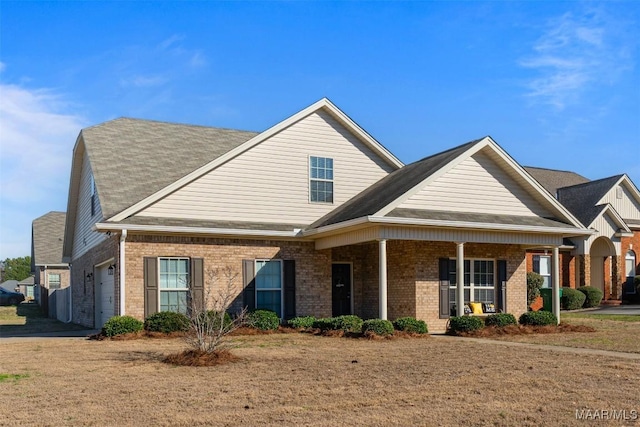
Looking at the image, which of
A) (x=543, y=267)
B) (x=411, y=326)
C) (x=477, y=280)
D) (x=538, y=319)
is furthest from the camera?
(x=543, y=267)

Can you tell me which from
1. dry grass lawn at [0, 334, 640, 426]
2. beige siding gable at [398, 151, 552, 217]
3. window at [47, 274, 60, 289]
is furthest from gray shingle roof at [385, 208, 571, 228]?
window at [47, 274, 60, 289]

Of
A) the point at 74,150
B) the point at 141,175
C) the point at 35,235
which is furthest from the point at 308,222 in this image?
the point at 35,235

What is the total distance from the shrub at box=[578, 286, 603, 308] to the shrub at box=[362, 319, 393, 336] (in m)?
18.6

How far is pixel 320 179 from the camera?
22.2 metres

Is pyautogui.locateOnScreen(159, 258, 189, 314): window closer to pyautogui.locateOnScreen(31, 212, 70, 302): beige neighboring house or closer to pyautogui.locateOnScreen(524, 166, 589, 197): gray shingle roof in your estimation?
pyautogui.locateOnScreen(31, 212, 70, 302): beige neighboring house

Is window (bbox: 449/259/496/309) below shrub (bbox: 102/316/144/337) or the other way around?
the other way around

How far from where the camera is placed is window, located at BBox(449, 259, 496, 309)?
21031 mm

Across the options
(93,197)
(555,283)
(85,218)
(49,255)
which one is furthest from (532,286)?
(49,255)

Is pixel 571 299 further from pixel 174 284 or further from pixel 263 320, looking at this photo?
pixel 174 284

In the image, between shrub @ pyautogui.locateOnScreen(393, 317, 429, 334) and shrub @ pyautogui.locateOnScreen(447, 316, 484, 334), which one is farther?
shrub @ pyautogui.locateOnScreen(447, 316, 484, 334)

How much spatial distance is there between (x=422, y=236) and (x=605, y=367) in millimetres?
7755

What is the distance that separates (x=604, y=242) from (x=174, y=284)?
2497cm

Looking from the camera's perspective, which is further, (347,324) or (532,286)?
(532,286)

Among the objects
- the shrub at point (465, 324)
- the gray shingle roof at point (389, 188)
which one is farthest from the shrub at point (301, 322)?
the shrub at point (465, 324)
